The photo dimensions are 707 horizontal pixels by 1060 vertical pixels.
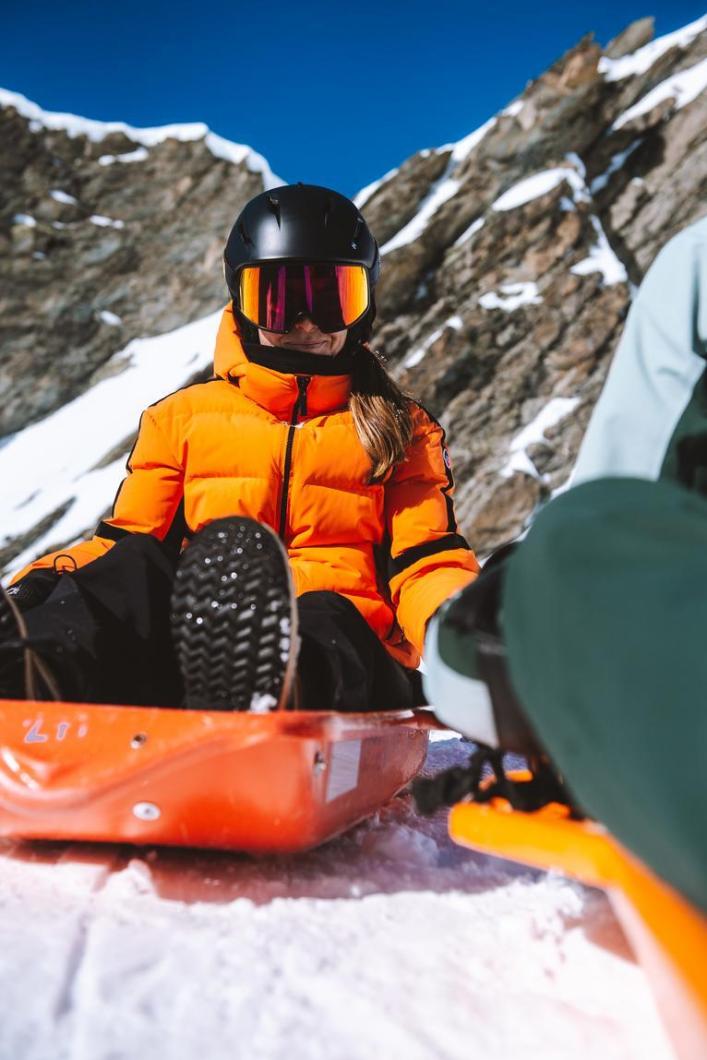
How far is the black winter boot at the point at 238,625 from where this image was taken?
4.44ft

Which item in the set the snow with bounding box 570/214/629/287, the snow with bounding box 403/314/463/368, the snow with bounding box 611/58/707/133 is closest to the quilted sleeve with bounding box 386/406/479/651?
the snow with bounding box 403/314/463/368

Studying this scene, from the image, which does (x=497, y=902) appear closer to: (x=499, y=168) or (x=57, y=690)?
(x=57, y=690)

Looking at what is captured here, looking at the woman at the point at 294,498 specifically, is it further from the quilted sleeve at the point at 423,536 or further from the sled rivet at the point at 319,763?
the sled rivet at the point at 319,763

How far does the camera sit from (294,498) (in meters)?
2.37

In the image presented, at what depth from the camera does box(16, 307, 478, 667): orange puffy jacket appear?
2.33 meters

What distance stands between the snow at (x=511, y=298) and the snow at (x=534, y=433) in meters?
2.57

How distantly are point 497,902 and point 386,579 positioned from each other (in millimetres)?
1187

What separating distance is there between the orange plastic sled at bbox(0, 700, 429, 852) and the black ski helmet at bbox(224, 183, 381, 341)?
1600 millimetres

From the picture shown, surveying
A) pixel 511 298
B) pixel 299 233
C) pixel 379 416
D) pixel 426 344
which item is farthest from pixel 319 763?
pixel 511 298

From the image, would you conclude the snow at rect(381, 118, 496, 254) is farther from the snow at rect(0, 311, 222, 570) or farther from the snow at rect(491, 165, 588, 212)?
the snow at rect(0, 311, 222, 570)

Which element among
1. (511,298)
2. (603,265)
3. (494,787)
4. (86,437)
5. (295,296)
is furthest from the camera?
(86,437)

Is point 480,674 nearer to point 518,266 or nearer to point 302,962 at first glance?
point 302,962

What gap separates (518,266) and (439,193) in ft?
12.8

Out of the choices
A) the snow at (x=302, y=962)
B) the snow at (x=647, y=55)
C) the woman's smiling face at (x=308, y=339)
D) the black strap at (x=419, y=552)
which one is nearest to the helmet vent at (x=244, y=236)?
the woman's smiling face at (x=308, y=339)
